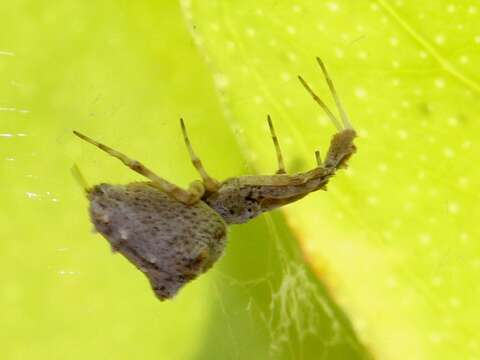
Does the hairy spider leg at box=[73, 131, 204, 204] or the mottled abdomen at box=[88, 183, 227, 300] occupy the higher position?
the hairy spider leg at box=[73, 131, 204, 204]

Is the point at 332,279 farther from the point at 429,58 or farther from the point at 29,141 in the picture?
the point at 29,141

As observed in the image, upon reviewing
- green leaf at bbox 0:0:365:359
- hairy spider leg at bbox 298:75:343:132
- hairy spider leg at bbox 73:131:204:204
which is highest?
hairy spider leg at bbox 298:75:343:132

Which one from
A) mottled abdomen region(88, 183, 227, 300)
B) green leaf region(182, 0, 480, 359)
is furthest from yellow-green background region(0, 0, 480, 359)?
mottled abdomen region(88, 183, 227, 300)

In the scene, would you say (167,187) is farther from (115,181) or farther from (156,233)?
(115,181)

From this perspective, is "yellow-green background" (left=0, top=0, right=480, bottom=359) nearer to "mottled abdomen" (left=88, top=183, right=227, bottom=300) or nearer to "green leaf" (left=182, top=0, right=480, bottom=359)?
"green leaf" (left=182, top=0, right=480, bottom=359)

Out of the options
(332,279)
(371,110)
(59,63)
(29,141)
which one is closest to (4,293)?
(29,141)

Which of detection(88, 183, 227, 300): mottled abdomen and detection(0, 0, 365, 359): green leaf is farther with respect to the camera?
detection(0, 0, 365, 359): green leaf

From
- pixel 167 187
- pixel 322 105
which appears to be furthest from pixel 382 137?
pixel 167 187

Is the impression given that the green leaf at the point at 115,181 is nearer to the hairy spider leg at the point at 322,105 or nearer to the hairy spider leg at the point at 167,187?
the hairy spider leg at the point at 322,105
